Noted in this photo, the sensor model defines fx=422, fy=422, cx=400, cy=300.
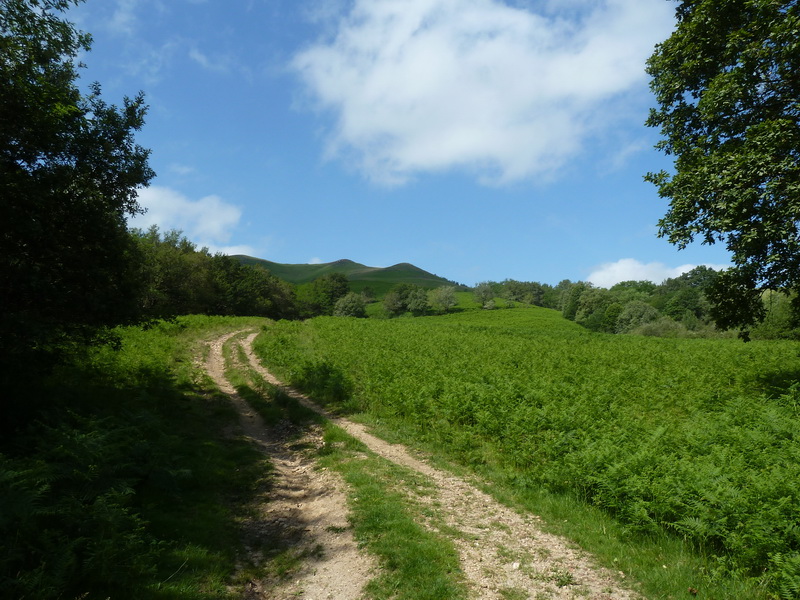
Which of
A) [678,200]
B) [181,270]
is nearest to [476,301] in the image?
[181,270]

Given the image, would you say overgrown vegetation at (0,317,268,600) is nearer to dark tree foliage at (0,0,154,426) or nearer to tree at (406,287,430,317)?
dark tree foliage at (0,0,154,426)

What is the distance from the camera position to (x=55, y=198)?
35.1ft

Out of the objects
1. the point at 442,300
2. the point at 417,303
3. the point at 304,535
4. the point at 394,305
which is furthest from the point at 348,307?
the point at 304,535

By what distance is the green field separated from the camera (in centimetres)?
680

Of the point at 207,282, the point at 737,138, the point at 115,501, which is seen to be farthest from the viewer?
the point at 207,282

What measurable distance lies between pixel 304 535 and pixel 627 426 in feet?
29.6

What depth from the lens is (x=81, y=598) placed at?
5066 millimetres

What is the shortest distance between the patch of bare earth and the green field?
3939 mm

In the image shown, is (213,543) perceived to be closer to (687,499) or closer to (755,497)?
(687,499)

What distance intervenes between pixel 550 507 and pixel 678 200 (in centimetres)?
1214

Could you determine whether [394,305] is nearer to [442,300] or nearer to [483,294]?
[442,300]

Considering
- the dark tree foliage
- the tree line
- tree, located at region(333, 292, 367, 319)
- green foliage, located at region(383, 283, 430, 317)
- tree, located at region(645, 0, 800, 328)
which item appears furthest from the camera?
green foliage, located at region(383, 283, 430, 317)

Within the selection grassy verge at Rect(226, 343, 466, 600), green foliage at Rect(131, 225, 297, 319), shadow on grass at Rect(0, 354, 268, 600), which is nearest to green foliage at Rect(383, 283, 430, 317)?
green foliage at Rect(131, 225, 297, 319)

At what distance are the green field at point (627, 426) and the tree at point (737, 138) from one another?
→ 15.0 ft
